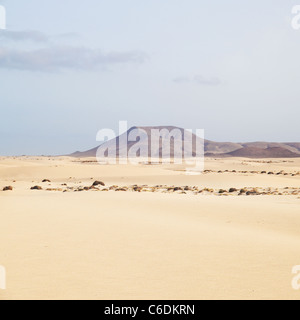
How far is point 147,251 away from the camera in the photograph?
6.94 m

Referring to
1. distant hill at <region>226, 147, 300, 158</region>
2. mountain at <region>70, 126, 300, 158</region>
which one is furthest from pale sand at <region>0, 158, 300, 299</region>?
mountain at <region>70, 126, 300, 158</region>

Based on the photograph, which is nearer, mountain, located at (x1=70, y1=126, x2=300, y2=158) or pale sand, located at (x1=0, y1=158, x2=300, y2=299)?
pale sand, located at (x1=0, y1=158, x2=300, y2=299)

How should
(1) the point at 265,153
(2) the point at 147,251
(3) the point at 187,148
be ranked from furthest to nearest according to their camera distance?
(3) the point at 187,148 → (1) the point at 265,153 → (2) the point at 147,251

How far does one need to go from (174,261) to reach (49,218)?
464cm

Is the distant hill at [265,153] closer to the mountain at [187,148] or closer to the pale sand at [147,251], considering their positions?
the mountain at [187,148]

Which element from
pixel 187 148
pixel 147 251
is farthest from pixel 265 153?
pixel 147 251

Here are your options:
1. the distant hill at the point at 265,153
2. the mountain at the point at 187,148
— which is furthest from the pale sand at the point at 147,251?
the mountain at the point at 187,148

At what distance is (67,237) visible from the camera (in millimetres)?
7898

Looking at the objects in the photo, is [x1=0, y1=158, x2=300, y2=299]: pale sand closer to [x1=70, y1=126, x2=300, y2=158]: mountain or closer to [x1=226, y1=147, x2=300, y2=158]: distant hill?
[x1=226, y1=147, x2=300, y2=158]: distant hill

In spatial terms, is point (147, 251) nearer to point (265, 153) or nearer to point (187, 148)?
point (265, 153)

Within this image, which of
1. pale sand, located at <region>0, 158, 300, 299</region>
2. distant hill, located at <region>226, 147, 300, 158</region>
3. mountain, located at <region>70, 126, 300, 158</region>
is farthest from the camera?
mountain, located at <region>70, 126, 300, 158</region>

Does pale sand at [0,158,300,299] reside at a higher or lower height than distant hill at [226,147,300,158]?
lower

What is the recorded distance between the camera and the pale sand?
199 inches
